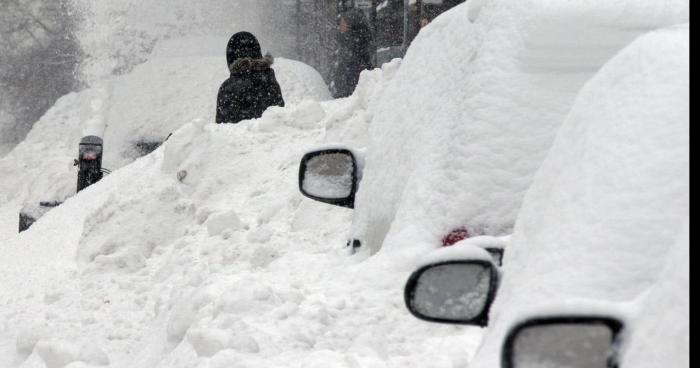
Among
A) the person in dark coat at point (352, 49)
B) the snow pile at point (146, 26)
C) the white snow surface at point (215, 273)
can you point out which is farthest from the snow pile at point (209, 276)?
the snow pile at point (146, 26)

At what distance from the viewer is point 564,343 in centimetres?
178

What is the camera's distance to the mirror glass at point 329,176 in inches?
182

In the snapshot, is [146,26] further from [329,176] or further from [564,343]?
[564,343]

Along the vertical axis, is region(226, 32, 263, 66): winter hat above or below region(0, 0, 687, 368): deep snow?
above

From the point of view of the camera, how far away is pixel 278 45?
21.9m

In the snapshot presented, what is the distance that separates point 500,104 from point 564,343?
225 centimetres

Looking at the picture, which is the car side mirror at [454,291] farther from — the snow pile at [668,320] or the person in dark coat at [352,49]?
the person in dark coat at [352,49]

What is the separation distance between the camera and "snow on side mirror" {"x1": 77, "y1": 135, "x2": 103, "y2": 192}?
11656 mm

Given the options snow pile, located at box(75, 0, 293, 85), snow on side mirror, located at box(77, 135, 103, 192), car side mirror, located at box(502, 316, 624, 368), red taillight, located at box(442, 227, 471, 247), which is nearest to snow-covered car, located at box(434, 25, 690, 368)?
car side mirror, located at box(502, 316, 624, 368)

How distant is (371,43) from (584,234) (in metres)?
16.6

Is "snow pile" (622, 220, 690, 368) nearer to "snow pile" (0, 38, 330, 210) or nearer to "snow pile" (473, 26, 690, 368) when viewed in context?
"snow pile" (473, 26, 690, 368)

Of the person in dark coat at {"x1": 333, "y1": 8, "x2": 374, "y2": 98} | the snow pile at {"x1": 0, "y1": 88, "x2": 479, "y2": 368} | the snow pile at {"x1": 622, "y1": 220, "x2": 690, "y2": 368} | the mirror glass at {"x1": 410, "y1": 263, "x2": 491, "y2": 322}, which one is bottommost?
the snow pile at {"x1": 0, "y1": 88, "x2": 479, "y2": 368}

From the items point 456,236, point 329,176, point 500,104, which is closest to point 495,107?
point 500,104
